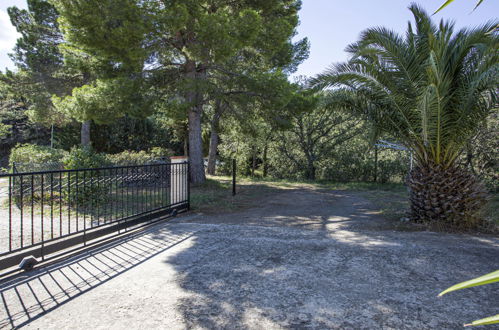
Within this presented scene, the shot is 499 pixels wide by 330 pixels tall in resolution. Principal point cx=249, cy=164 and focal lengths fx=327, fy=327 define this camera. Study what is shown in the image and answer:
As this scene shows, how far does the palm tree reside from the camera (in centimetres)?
554

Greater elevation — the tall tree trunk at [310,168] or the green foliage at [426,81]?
the green foliage at [426,81]

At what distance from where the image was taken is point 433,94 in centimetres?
538

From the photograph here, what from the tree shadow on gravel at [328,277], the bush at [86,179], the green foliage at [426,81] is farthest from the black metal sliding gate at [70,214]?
the green foliage at [426,81]

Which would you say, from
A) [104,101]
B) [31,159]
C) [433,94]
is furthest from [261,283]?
[31,159]

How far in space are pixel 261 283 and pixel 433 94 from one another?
426cm

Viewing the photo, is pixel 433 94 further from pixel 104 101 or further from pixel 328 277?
pixel 104 101

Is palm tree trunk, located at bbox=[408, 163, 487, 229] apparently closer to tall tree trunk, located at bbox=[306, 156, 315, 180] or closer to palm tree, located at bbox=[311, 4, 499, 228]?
palm tree, located at bbox=[311, 4, 499, 228]

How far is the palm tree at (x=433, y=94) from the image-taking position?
218 inches

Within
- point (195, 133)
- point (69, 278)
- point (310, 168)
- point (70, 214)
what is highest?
point (195, 133)

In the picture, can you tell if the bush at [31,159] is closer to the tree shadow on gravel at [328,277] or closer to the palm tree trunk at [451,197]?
the tree shadow on gravel at [328,277]

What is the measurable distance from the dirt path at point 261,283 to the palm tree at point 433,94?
3.10ft

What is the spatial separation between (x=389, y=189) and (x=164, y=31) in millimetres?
9846

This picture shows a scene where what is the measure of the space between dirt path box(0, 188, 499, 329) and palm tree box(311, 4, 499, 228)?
946 mm

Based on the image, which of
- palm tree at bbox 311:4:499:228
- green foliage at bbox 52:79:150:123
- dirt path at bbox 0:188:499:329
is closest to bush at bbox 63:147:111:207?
green foliage at bbox 52:79:150:123
